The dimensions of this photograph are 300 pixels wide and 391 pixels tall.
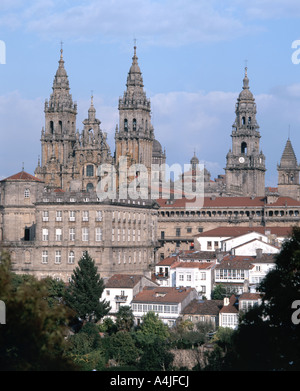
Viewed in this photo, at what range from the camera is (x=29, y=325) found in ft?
124

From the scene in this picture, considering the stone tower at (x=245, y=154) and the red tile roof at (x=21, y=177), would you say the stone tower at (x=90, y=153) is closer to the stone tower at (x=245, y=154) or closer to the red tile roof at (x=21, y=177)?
the red tile roof at (x=21, y=177)

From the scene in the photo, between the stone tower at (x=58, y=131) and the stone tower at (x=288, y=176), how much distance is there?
3463 centimetres

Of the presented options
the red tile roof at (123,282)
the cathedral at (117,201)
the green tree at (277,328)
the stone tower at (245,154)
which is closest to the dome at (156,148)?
the cathedral at (117,201)

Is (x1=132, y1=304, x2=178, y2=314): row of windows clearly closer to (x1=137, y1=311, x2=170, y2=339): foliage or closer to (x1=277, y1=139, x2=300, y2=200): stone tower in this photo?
(x1=137, y1=311, x2=170, y2=339): foliage

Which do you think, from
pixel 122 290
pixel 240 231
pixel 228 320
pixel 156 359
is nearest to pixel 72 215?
pixel 122 290

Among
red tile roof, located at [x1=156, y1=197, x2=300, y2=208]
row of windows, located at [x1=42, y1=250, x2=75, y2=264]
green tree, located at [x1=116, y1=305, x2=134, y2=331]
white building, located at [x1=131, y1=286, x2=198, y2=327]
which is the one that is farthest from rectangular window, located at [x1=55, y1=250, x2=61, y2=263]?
red tile roof, located at [x1=156, y1=197, x2=300, y2=208]

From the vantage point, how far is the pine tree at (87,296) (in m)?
80.5

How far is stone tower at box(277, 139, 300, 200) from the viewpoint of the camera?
5733 inches

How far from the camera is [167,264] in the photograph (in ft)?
323

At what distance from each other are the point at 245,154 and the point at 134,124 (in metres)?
28.8

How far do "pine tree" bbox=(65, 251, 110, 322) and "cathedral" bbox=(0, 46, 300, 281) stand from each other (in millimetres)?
7353

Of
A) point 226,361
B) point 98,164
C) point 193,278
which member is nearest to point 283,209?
point 98,164

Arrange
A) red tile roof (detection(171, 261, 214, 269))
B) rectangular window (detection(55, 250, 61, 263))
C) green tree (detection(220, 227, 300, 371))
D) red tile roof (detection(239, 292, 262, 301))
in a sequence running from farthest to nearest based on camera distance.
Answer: rectangular window (detection(55, 250, 61, 263)) → red tile roof (detection(171, 261, 214, 269)) → red tile roof (detection(239, 292, 262, 301)) → green tree (detection(220, 227, 300, 371))
